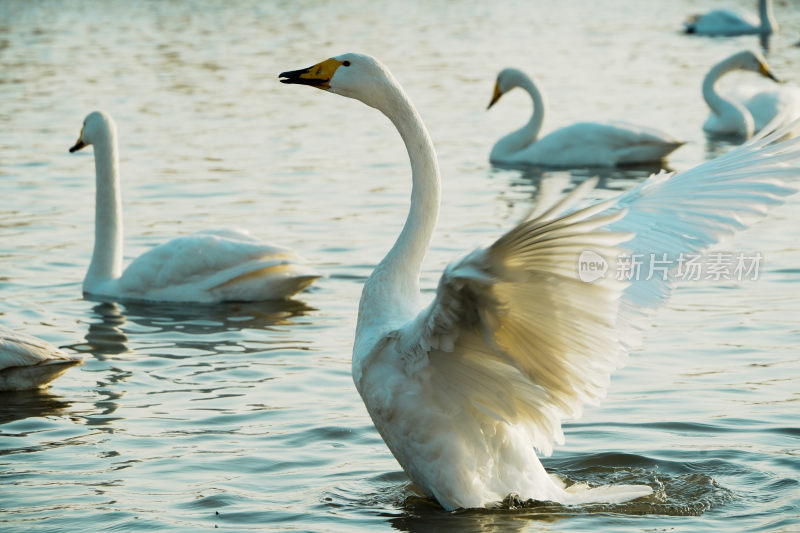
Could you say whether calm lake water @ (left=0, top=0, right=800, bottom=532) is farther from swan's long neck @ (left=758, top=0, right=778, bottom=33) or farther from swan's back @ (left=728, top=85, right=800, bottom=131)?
swan's long neck @ (left=758, top=0, right=778, bottom=33)

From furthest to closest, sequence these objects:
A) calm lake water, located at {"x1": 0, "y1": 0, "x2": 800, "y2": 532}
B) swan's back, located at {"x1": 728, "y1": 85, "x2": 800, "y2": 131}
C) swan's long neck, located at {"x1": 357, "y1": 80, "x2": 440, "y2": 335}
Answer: swan's back, located at {"x1": 728, "y1": 85, "x2": 800, "y2": 131}
calm lake water, located at {"x1": 0, "y1": 0, "x2": 800, "y2": 532}
swan's long neck, located at {"x1": 357, "y1": 80, "x2": 440, "y2": 335}

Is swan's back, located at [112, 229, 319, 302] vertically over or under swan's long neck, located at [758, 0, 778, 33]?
under

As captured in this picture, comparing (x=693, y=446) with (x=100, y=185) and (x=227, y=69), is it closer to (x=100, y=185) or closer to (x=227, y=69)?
(x=100, y=185)

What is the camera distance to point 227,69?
23.2 metres

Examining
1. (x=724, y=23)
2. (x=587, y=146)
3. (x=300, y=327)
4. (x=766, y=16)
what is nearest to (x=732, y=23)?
(x=724, y=23)

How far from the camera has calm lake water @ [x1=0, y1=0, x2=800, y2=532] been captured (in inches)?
233

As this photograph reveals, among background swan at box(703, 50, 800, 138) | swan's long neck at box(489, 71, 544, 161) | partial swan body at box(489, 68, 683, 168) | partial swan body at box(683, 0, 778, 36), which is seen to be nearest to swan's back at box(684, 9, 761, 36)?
partial swan body at box(683, 0, 778, 36)

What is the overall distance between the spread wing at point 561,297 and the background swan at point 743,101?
1136cm

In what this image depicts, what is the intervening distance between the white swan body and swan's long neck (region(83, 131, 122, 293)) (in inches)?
94.7

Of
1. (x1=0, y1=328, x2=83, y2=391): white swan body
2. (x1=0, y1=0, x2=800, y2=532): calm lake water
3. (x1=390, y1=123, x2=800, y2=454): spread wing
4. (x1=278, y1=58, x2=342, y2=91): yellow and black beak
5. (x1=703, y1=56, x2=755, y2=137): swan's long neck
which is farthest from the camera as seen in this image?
(x1=703, y1=56, x2=755, y2=137): swan's long neck

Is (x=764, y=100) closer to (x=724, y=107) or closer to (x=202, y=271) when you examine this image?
(x=724, y=107)

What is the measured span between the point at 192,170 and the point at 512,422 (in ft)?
31.9

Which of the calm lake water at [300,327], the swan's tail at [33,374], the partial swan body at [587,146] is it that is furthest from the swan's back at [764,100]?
the swan's tail at [33,374]

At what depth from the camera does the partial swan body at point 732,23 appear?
2933cm
